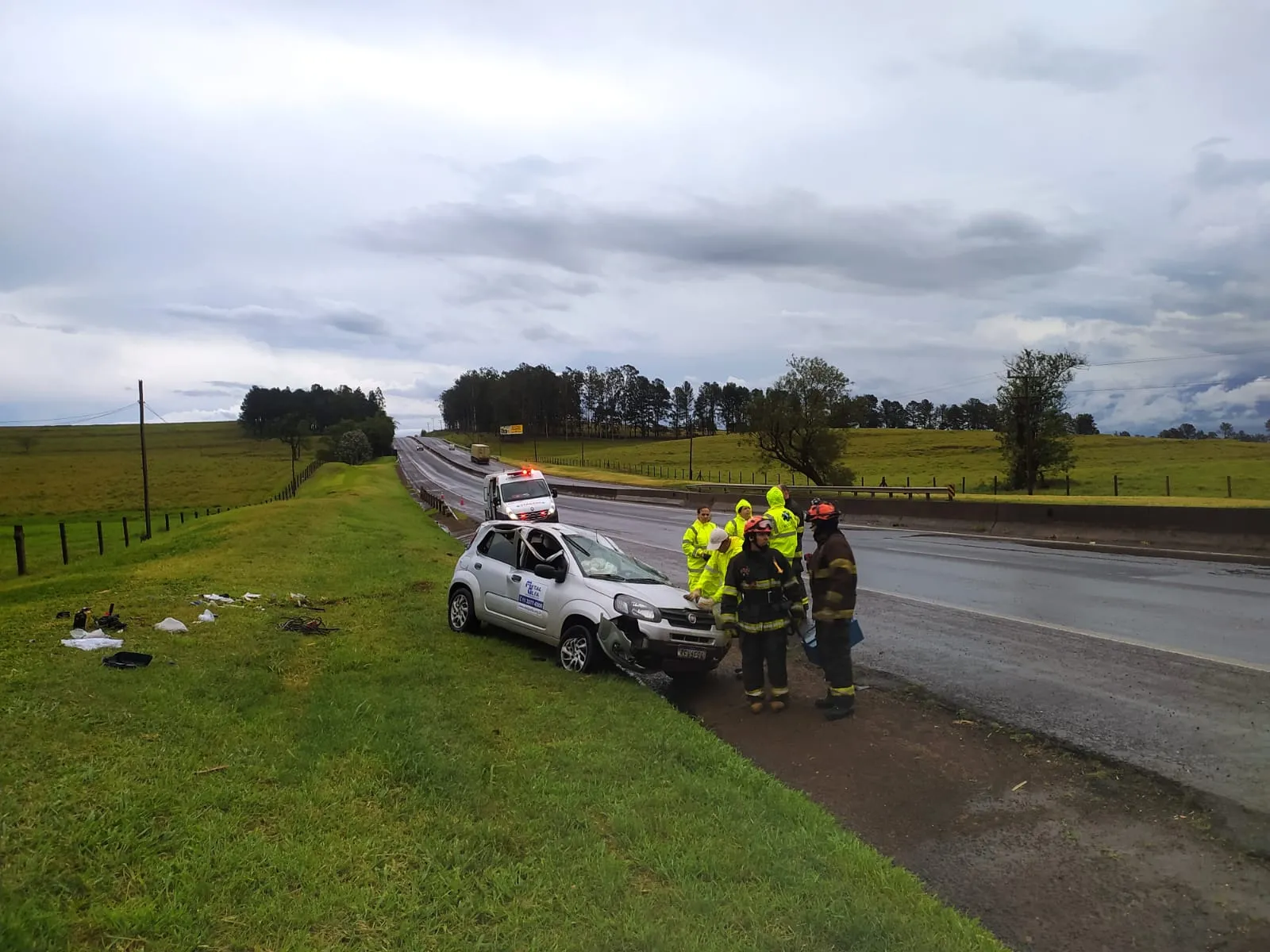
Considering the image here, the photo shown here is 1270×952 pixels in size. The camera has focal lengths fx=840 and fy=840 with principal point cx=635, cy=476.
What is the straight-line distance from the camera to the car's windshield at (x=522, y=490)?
966 inches

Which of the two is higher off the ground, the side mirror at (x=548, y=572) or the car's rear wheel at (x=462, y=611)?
the side mirror at (x=548, y=572)

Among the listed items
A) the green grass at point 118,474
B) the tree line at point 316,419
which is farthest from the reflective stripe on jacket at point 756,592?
the tree line at point 316,419

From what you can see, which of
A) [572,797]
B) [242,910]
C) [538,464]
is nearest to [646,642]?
[572,797]

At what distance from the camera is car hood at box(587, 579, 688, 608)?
8445 millimetres

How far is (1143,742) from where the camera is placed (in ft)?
20.6

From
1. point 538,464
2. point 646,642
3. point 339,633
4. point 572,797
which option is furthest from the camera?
point 538,464

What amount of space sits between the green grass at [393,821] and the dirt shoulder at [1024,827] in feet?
1.67

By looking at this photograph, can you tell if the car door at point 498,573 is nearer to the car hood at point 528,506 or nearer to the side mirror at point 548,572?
the side mirror at point 548,572

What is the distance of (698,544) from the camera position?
392 inches

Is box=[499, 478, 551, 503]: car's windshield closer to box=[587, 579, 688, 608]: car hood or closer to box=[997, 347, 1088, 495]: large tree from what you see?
box=[587, 579, 688, 608]: car hood

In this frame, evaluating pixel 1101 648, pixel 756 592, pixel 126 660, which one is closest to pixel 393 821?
pixel 756 592

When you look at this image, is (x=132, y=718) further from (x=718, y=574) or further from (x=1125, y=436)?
→ (x=1125, y=436)

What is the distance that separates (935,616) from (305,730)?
332 inches

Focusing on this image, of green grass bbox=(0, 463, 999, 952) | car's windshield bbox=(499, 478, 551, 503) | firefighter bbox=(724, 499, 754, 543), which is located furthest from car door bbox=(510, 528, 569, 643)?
car's windshield bbox=(499, 478, 551, 503)
